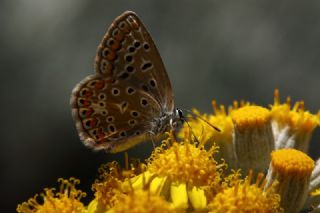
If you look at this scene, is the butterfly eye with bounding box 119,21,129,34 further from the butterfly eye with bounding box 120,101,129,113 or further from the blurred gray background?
the blurred gray background

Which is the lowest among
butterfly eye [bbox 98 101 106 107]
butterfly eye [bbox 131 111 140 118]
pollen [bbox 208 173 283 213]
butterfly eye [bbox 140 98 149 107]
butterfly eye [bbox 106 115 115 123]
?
pollen [bbox 208 173 283 213]

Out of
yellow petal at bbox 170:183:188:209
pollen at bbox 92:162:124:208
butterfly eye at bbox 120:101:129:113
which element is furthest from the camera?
butterfly eye at bbox 120:101:129:113

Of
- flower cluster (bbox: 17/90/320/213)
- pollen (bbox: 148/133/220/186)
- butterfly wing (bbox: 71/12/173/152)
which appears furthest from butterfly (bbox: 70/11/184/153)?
pollen (bbox: 148/133/220/186)

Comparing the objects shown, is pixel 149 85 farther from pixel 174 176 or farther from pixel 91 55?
pixel 91 55

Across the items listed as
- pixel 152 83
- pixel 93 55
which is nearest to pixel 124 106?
pixel 152 83

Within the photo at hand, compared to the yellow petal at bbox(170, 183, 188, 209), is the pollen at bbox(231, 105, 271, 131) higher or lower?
higher

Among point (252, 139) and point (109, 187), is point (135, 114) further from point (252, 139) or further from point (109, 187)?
point (252, 139)

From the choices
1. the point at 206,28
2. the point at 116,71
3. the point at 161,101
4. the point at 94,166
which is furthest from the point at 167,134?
the point at 206,28
